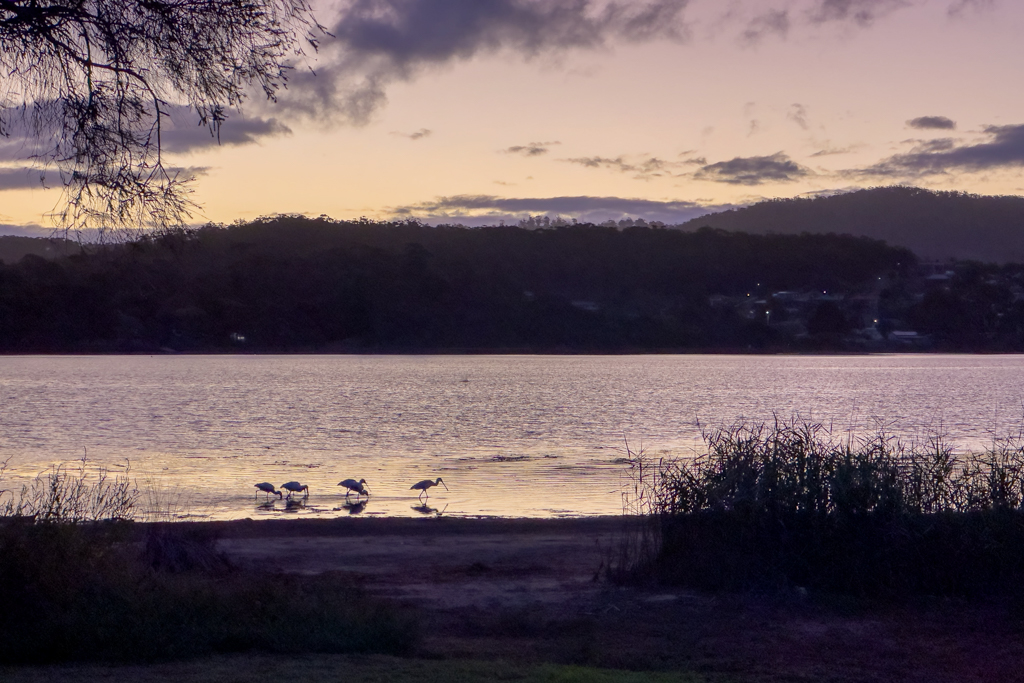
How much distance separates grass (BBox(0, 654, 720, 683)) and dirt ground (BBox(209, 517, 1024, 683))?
685mm

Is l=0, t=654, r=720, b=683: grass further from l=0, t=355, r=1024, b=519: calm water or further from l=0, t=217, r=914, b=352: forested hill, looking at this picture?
l=0, t=217, r=914, b=352: forested hill

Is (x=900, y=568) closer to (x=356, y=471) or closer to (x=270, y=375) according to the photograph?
(x=356, y=471)

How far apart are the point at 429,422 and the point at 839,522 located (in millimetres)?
35531

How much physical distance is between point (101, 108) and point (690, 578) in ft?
21.8

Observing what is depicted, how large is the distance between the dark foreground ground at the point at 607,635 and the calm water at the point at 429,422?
23.2 ft

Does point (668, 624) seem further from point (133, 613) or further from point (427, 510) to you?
point (427, 510)

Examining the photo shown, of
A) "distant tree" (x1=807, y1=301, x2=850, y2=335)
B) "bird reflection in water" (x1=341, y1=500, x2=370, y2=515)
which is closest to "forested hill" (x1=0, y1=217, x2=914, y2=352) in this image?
"distant tree" (x1=807, y1=301, x2=850, y2=335)

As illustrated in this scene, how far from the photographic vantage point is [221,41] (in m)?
7.57

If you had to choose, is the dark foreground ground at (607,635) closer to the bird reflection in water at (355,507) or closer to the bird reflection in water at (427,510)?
the bird reflection in water at (427,510)

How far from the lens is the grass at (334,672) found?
19.1ft

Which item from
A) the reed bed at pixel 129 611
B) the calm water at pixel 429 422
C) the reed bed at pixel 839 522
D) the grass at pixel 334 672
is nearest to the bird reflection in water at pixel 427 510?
the calm water at pixel 429 422

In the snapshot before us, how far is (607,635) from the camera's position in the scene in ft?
26.8

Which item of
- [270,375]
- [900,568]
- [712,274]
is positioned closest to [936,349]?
[712,274]

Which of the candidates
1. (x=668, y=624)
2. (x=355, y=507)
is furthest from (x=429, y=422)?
(x=668, y=624)
